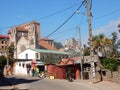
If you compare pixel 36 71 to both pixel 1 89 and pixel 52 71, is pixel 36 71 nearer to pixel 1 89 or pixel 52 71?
pixel 52 71

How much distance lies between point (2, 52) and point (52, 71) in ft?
223

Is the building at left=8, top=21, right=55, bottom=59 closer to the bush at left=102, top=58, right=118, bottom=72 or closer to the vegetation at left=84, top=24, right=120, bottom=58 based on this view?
the vegetation at left=84, top=24, right=120, bottom=58

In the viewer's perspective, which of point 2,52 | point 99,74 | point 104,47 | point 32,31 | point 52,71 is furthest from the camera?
point 32,31

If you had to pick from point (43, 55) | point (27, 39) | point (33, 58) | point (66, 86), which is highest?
point (27, 39)

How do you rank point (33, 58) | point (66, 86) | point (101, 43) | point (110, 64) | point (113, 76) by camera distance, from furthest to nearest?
1. point (33, 58)
2. point (101, 43)
3. point (110, 64)
4. point (113, 76)
5. point (66, 86)

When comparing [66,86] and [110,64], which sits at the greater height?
[110,64]

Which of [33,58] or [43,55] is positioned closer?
[43,55]

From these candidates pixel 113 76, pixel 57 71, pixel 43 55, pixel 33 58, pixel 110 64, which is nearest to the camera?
pixel 113 76

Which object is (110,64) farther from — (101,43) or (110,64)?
(101,43)

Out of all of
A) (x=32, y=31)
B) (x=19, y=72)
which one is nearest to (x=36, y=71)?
(x=19, y=72)

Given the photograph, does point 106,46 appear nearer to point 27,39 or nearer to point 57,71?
point 57,71

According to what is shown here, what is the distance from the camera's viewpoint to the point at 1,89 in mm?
29578

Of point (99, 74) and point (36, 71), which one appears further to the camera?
point (36, 71)

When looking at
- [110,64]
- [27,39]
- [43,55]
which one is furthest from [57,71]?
[27,39]
